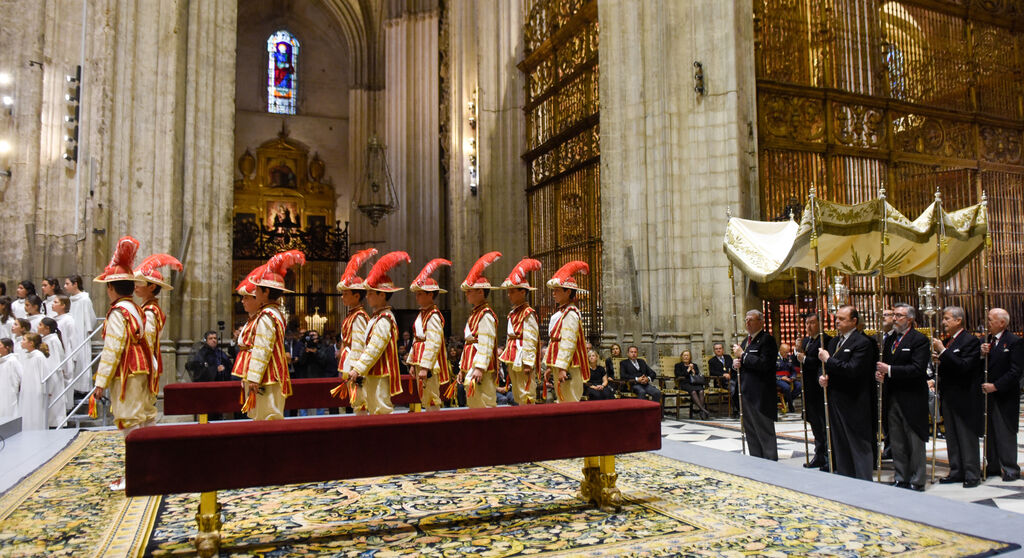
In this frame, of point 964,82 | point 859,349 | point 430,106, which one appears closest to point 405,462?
point 859,349

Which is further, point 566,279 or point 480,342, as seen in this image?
point 480,342

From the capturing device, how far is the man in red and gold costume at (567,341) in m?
6.68

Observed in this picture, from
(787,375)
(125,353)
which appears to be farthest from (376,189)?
(125,353)

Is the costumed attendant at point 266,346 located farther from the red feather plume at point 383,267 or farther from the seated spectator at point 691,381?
the seated spectator at point 691,381

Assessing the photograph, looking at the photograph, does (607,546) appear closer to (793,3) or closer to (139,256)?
(139,256)

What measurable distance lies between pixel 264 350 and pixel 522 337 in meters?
2.54

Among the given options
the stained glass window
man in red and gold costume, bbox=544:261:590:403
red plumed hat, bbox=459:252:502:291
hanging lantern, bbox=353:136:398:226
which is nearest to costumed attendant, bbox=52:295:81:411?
red plumed hat, bbox=459:252:502:291

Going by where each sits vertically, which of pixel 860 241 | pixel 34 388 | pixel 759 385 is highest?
pixel 860 241

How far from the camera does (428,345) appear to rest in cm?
691

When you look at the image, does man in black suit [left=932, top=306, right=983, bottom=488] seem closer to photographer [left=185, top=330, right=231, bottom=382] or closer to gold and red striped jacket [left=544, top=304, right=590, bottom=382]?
gold and red striped jacket [left=544, top=304, right=590, bottom=382]

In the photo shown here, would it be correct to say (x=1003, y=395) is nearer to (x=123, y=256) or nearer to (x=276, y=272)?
(x=276, y=272)

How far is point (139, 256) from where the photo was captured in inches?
438

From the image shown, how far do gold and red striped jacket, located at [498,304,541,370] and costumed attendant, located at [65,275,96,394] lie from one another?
619 centimetres

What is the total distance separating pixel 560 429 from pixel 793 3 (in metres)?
11.4
